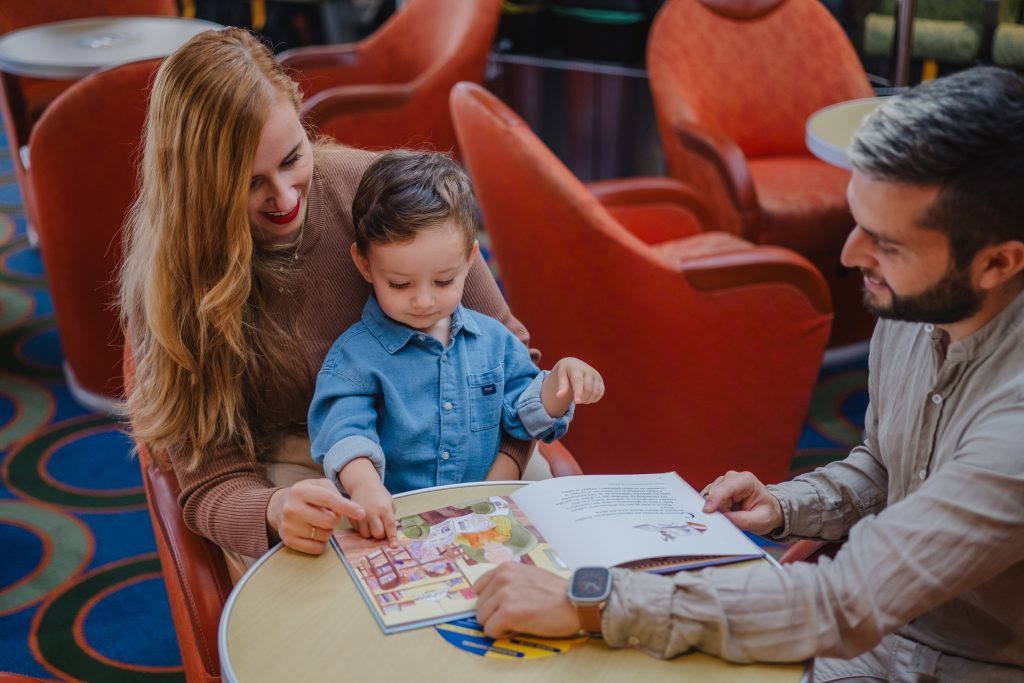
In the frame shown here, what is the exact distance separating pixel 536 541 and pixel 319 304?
2.04 feet

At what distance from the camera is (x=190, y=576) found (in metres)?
1.54

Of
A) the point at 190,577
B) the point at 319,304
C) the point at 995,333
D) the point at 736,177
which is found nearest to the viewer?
the point at 995,333

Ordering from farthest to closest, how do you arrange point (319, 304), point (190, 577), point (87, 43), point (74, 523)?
1. point (87, 43)
2. point (74, 523)
3. point (319, 304)
4. point (190, 577)

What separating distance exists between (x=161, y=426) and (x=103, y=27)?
2958 millimetres

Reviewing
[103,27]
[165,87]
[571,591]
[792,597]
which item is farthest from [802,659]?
[103,27]

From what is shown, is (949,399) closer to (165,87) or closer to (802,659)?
(802,659)

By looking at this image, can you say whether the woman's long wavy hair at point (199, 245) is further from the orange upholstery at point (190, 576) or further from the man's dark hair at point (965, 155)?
the man's dark hair at point (965, 155)

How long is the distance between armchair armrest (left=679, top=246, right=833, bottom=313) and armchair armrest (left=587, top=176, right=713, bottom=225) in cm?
70

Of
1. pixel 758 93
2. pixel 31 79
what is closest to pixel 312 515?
pixel 758 93

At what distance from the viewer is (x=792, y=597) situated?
1183mm

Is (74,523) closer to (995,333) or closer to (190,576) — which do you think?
(190,576)

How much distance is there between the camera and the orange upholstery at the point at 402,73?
391 cm

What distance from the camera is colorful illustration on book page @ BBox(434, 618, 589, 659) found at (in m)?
1.20

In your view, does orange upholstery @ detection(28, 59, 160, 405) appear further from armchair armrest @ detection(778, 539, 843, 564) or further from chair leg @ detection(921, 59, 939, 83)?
chair leg @ detection(921, 59, 939, 83)
